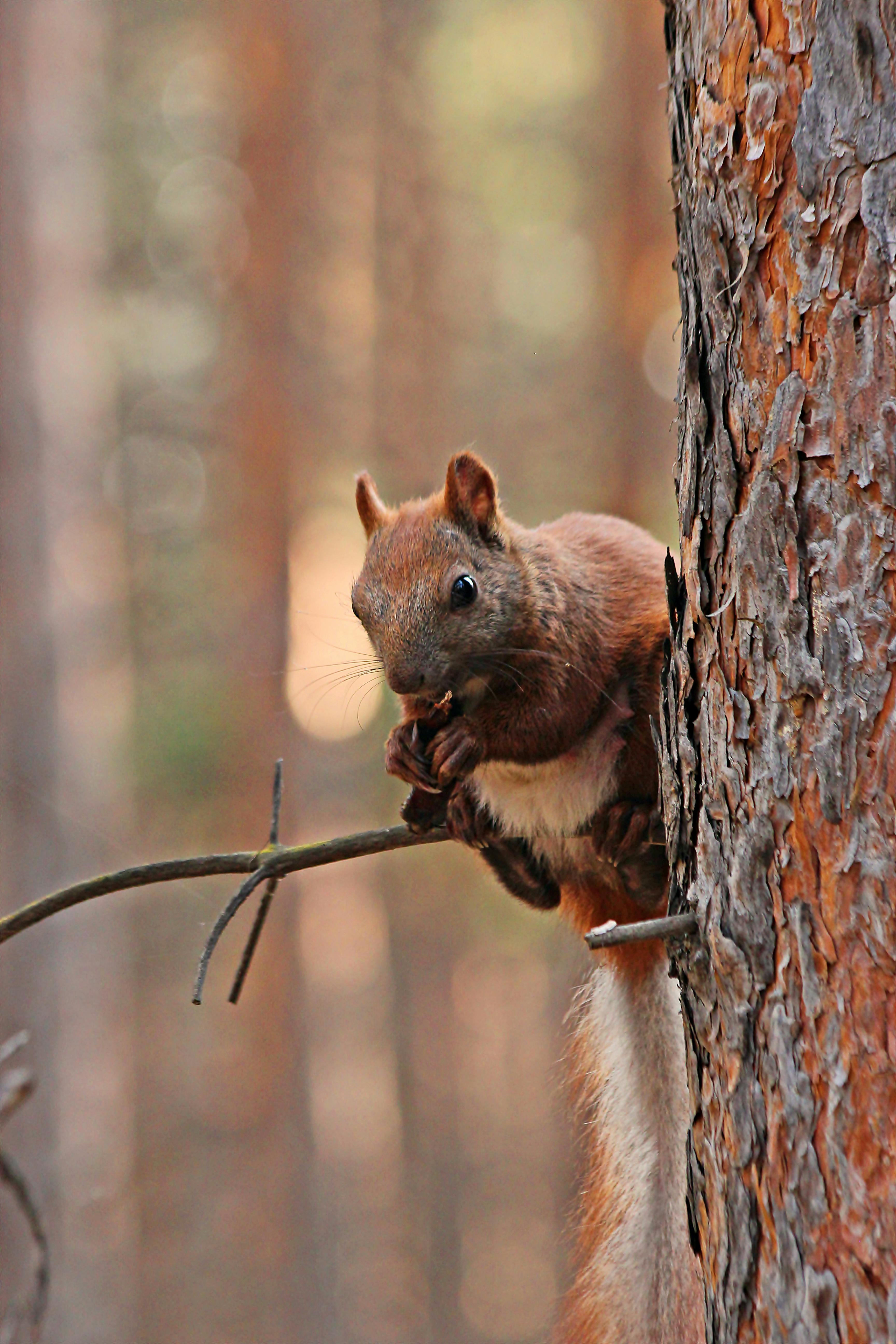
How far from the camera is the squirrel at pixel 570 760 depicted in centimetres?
245

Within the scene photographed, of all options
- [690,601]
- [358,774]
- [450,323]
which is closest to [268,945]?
[358,774]

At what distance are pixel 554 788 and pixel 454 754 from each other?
1.16ft

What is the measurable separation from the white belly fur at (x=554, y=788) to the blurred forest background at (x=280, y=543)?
15.0 feet

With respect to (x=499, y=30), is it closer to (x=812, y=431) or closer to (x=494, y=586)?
(x=494, y=586)

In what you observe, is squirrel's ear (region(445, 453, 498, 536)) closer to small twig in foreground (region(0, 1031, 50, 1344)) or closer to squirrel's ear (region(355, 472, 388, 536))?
squirrel's ear (region(355, 472, 388, 536))

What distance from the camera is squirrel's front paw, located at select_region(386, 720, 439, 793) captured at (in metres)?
2.47

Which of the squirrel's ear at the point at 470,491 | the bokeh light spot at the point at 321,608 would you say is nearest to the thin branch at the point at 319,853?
the squirrel's ear at the point at 470,491

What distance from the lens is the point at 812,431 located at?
162 centimetres

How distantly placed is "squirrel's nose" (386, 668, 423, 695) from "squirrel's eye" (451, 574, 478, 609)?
0.19m

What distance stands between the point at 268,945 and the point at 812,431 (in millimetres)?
7879

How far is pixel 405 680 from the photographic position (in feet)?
7.89

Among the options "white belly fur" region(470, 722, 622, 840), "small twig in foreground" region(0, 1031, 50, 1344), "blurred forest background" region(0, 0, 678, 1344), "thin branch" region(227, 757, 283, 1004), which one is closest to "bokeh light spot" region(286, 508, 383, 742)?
"blurred forest background" region(0, 0, 678, 1344)

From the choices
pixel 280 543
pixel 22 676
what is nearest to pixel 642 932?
pixel 22 676

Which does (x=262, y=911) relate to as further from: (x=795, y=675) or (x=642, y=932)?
(x=795, y=675)
